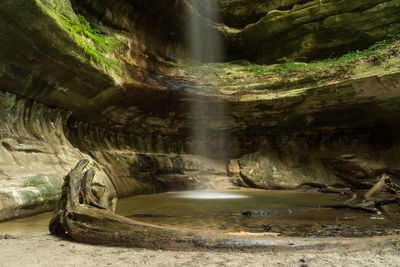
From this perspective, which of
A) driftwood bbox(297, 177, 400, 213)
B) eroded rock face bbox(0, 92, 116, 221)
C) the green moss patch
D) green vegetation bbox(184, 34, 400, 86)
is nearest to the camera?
eroded rock face bbox(0, 92, 116, 221)

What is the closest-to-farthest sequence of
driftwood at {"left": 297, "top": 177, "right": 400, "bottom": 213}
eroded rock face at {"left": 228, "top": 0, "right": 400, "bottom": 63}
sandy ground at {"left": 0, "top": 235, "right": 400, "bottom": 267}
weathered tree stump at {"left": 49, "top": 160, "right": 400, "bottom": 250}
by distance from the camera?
sandy ground at {"left": 0, "top": 235, "right": 400, "bottom": 267}, weathered tree stump at {"left": 49, "top": 160, "right": 400, "bottom": 250}, driftwood at {"left": 297, "top": 177, "right": 400, "bottom": 213}, eroded rock face at {"left": 228, "top": 0, "right": 400, "bottom": 63}

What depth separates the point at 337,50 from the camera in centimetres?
1316

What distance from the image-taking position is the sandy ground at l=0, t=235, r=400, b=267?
2152 mm

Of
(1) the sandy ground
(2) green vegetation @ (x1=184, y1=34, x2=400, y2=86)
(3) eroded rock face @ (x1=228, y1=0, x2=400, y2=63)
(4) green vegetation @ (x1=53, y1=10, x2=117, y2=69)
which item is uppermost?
(3) eroded rock face @ (x1=228, y1=0, x2=400, y2=63)

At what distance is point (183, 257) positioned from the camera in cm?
231

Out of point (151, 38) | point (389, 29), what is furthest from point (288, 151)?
point (151, 38)

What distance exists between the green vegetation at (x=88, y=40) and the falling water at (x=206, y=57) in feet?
17.1

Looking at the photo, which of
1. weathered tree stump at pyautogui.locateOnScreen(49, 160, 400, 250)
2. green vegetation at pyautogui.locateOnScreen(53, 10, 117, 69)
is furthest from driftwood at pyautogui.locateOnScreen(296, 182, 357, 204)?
green vegetation at pyautogui.locateOnScreen(53, 10, 117, 69)

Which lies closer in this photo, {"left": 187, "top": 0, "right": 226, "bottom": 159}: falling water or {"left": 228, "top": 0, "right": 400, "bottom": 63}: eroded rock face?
{"left": 228, "top": 0, "right": 400, "bottom": 63}: eroded rock face

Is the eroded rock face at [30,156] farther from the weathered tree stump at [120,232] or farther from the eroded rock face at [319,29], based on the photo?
the eroded rock face at [319,29]

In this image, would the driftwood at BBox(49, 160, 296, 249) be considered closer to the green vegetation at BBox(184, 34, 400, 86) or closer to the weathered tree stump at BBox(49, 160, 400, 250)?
the weathered tree stump at BBox(49, 160, 400, 250)

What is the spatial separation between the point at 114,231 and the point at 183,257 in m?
0.91

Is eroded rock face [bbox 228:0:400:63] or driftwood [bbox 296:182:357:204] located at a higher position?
eroded rock face [bbox 228:0:400:63]

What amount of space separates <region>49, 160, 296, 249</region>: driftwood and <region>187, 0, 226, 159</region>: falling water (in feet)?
30.6
